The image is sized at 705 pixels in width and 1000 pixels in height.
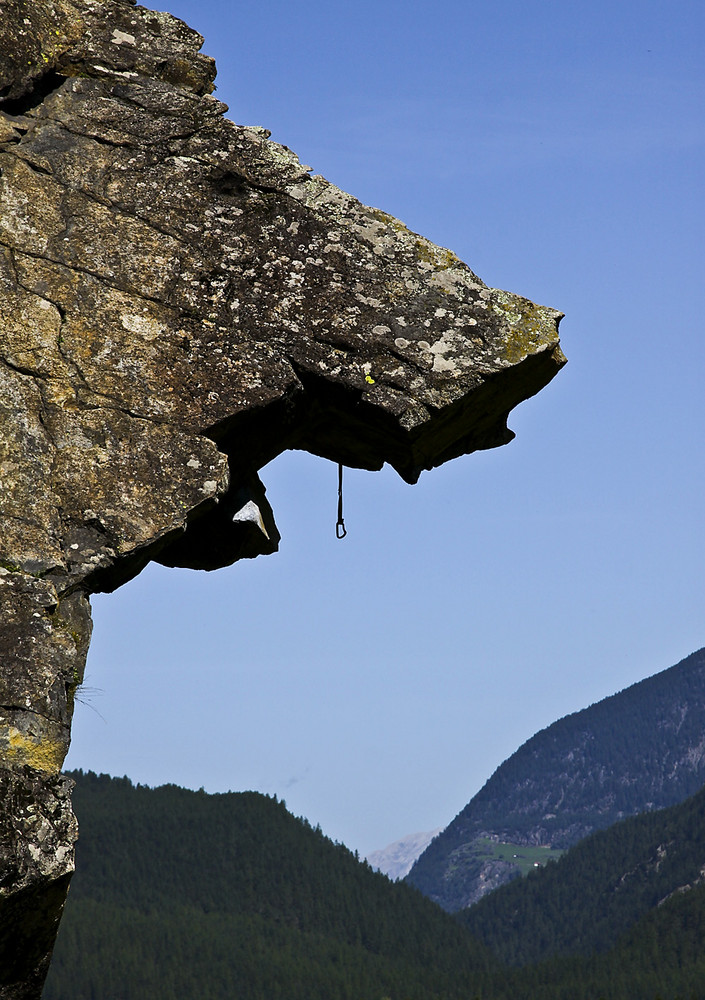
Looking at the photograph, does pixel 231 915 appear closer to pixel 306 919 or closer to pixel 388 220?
pixel 306 919

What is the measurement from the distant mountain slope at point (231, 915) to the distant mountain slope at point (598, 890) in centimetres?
1869

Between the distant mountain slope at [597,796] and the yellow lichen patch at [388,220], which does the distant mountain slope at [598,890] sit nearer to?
the distant mountain slope at [597,796]

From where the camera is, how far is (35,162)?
7441 mm

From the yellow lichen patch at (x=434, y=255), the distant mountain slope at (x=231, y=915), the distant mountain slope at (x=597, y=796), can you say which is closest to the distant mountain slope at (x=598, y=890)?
the distant mountain slope at (x=231, y=915)

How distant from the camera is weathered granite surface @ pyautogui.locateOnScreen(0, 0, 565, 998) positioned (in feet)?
21.4

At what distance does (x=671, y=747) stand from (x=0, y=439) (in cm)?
20246

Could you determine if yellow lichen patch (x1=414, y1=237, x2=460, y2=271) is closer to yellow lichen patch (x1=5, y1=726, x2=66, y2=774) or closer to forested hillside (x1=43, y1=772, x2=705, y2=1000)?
yellow lichen patch (x1=5, y1=726, x2=66, y2=774)

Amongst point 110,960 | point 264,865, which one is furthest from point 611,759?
point 110,960

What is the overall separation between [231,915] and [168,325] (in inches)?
3087

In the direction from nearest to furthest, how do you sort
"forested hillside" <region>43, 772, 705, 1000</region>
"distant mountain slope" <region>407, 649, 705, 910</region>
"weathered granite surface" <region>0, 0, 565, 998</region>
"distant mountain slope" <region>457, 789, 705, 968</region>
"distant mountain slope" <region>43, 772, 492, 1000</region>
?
"weathered granite surface" <region>0, 0, 565, 998</region> < "distant mountain slope" <region>43, 772, 492, 1000</region> < "forested hillside" <region>43, 772, 705, 1000</region> < "distant mountain slope" <region>457, 789, 705, 968</region> < "distant mountain slope" <region>407, 649, 705, 910</region>

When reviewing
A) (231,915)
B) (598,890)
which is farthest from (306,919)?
(598,890)

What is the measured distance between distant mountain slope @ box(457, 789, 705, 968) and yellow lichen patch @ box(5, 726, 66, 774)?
9864cm

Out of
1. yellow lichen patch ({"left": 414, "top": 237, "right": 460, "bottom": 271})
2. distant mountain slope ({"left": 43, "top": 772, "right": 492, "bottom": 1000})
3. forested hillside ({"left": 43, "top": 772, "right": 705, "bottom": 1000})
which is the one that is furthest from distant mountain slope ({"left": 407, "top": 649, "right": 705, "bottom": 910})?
yellow lichen patch ({"left": 414, "top": 237, "right": 460, "bottom": 271})

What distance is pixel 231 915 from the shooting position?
7956 centimetres
